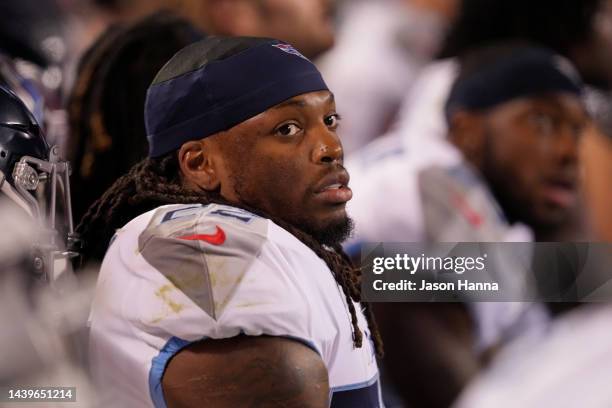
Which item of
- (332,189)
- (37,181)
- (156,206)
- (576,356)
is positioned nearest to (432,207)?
(576,356)

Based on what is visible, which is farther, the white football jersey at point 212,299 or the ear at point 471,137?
the ear at point 471,137

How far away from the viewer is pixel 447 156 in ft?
8.23

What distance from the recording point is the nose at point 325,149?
1738 millimetres

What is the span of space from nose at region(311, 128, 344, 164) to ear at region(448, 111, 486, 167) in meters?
0.81

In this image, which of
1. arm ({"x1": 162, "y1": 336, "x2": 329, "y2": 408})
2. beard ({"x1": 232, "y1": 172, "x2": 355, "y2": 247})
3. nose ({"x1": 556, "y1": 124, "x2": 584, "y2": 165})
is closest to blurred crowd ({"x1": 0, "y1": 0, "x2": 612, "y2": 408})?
nose ({"x1": 556, "y1": 124, "x2": 584, "y2": 165})

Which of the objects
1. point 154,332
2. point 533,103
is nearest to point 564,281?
point 533,103

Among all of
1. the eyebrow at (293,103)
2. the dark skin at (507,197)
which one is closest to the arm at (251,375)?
the eyebrow at (293,103)

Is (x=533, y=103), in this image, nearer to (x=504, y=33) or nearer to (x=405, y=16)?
(x=504, y=33)

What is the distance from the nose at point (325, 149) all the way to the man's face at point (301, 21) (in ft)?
1.74

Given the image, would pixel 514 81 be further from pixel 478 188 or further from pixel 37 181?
pixel 37 181

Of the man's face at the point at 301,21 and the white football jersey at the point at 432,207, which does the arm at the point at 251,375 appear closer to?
the white football jersey at the point at 432,207

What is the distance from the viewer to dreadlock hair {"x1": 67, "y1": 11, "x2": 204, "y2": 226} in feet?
6.98

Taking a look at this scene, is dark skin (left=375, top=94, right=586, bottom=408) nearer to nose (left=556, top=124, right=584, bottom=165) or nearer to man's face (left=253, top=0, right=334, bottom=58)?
nose (left=556, top=124, right=584, bottom=165)

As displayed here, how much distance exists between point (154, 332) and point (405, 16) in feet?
3.83
